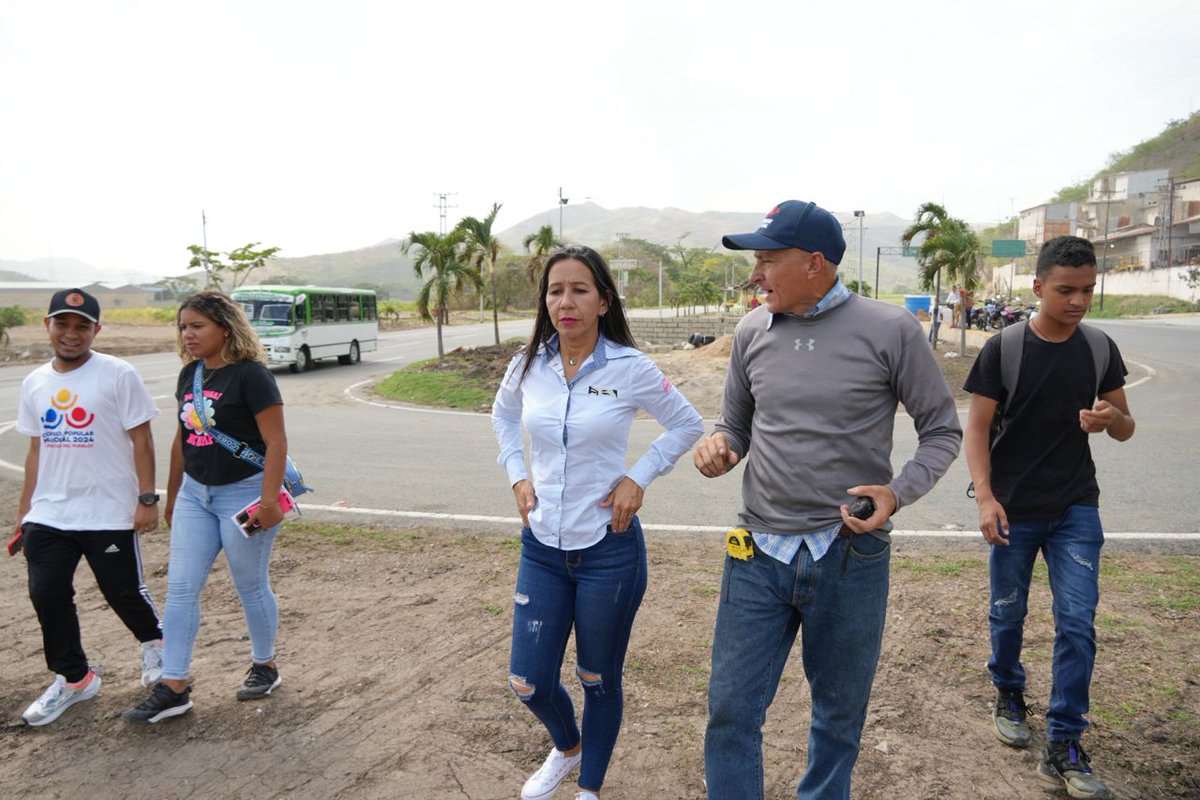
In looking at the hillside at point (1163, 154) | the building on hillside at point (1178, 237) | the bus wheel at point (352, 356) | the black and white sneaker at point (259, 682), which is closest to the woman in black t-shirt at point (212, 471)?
the black and white sneaker at point (259, 682)

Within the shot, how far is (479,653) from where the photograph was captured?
13.7 ft

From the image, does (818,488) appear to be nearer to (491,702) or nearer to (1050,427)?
(1050,427)

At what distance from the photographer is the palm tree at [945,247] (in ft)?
68.8

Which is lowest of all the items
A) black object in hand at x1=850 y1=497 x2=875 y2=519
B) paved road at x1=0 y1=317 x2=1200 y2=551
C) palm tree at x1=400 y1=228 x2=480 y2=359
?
paved road at x1=0 y1=317 x2=1200 y2=551

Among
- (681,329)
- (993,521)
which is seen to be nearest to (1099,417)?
(993,521)

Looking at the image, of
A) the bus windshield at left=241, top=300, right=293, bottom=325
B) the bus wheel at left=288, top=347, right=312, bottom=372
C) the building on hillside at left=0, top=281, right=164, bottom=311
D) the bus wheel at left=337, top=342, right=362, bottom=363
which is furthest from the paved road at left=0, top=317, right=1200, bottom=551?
the building on hillside at left=0, top=281, right=164, bottom=311

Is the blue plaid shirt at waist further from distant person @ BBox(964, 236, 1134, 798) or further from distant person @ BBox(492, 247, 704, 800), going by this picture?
distant person @ BBox(964, 236, 1134, 798)

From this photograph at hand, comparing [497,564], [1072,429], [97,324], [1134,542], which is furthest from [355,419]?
[1072,429]

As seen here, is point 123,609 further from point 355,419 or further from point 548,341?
point 355,419

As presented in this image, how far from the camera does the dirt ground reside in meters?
3.11

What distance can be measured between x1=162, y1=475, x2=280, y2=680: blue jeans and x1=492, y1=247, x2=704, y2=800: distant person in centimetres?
A: 141

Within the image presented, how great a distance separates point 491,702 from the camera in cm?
370

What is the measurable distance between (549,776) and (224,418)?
78.5 inches

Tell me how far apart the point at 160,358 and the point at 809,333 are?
96.1 feet
